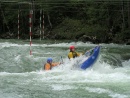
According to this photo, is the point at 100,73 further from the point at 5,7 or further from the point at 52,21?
the point at 5,7

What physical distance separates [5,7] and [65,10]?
21.0ft

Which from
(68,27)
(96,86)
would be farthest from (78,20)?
(96,86)

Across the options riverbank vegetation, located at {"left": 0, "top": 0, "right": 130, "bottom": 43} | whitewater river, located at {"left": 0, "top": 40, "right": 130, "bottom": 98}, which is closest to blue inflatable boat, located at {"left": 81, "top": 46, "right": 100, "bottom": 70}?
whitewater river, located at {"left": 0, "top": 40, "right": 130, "bottom": 98}

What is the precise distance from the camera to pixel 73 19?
3025 centimetres

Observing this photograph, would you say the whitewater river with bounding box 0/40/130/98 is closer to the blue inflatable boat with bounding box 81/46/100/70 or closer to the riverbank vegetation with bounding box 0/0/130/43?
the blue inflatable boat with bounding box 81/46/100/70

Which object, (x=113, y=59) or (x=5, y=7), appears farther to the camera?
(x=5, y=7)

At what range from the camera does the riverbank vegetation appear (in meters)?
24.8

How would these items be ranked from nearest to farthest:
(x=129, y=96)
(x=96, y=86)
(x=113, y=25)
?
(x=129, y=96), (x=96, y=86), (x=113, y=25)

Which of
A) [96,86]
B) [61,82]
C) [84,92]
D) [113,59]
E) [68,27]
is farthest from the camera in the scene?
[68,27]

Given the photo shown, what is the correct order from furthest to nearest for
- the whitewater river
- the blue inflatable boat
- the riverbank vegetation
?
the riverbank vegetation < the blue inflatable boat < the whitewater river

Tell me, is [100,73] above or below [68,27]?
above

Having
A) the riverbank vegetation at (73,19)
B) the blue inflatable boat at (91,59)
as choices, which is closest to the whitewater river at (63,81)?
the blue inflatable boat at (91,59)

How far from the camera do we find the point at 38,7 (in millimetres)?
30875

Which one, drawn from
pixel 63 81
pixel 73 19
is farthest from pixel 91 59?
pixel 73 19
